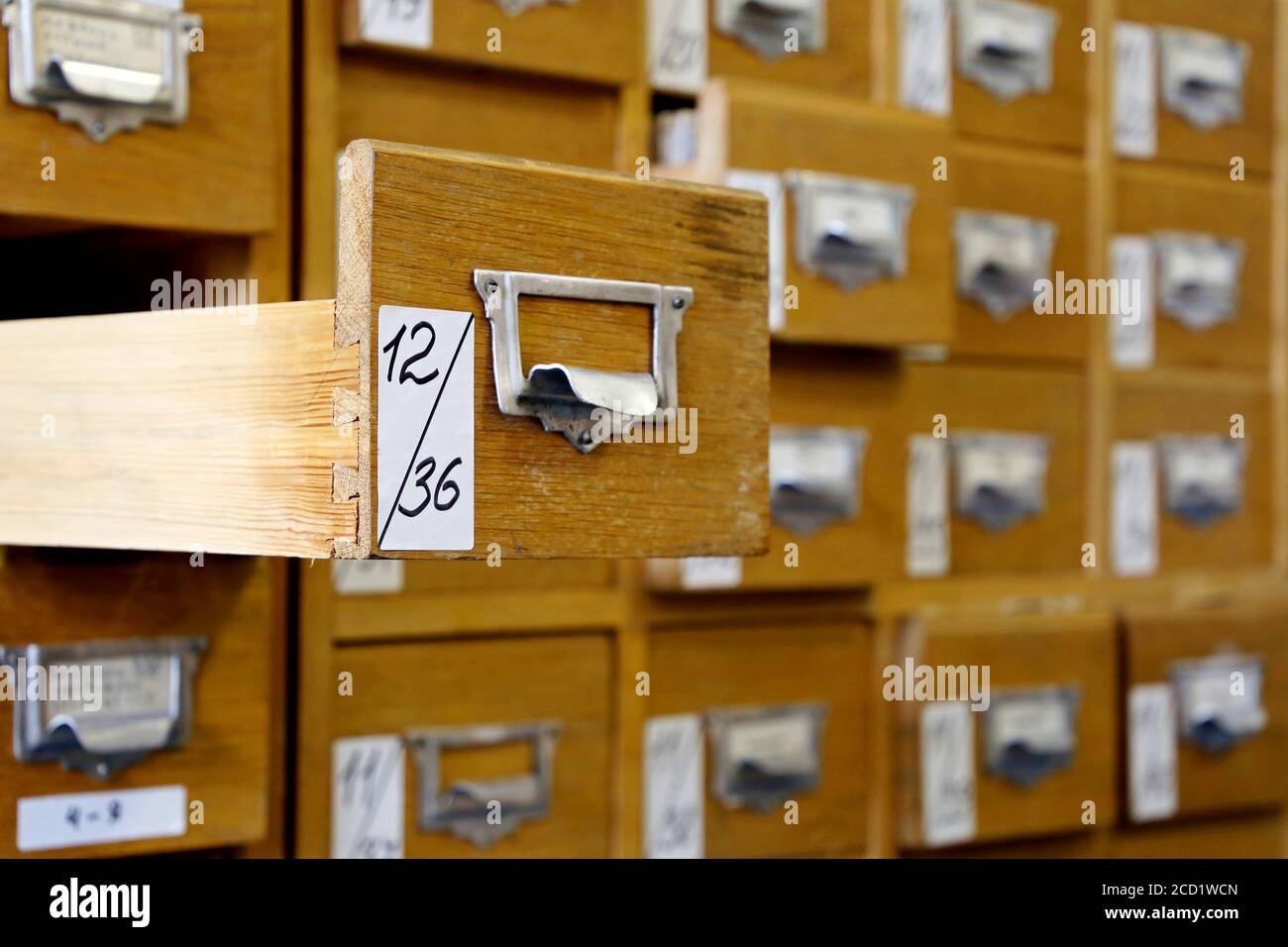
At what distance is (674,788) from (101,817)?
546 mm

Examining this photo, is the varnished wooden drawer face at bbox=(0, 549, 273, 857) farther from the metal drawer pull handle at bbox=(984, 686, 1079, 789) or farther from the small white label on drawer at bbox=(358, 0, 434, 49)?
the metal drawer pull handle at bbox=(984, 686, 1079, 789)

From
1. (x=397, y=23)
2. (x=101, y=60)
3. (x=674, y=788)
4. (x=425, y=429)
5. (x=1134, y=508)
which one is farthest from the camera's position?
(x=1134, y=508)

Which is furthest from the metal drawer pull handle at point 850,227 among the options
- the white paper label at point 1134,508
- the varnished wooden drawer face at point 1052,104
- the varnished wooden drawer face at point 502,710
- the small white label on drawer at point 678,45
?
the white paper label at point 1134,508

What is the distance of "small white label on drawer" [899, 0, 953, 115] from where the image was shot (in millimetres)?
1595

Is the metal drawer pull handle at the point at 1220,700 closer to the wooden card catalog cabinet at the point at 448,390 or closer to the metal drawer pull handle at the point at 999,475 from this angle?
the metal drawer pull handle at the point at 999,475

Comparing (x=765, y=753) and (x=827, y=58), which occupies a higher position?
(x=827, y=58)

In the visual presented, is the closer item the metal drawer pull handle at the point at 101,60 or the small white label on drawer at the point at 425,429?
the small white label on drawer at the point at 425,429

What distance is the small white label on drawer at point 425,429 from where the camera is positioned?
2.46ft

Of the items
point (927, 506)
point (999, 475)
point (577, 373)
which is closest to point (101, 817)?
point (577, 373)

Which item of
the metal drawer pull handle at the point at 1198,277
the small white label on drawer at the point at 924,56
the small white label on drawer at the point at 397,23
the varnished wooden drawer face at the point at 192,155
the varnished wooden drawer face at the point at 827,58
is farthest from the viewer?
the metal drawer pull handle at the point at 1198,277

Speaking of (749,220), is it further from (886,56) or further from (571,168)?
(886,56)

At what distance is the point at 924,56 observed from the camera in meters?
1.61

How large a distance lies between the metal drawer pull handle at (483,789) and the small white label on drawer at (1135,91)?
0.92m

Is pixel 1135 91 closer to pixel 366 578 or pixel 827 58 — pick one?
pixel 827 58
